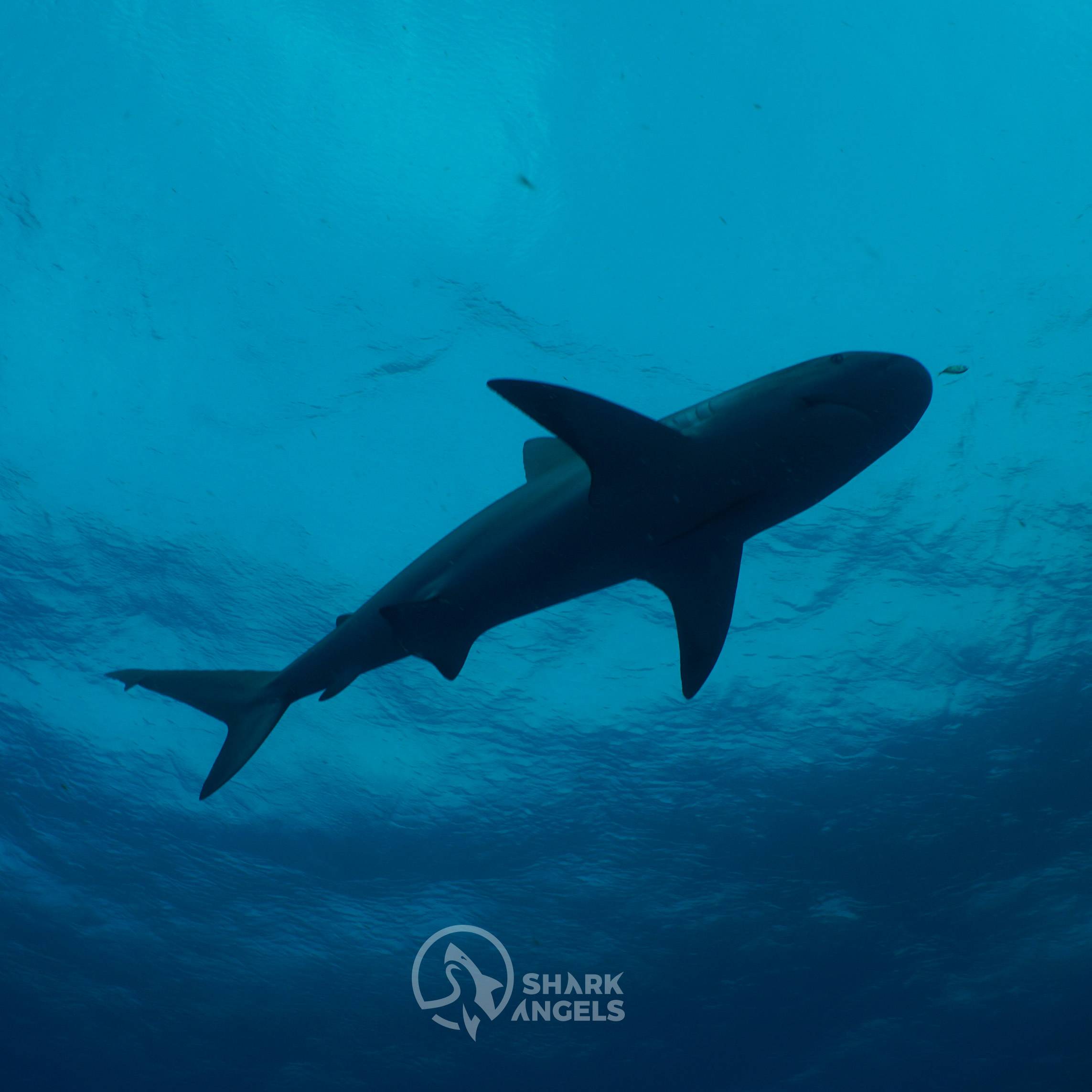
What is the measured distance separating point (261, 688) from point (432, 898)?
2284 centimetres

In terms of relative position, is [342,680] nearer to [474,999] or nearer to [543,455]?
[543,455]

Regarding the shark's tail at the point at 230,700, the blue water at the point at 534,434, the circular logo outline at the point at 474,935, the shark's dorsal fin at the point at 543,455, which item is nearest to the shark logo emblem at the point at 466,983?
the circular logo outline at the point at 474,935

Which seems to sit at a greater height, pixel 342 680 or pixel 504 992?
pixel 504 992

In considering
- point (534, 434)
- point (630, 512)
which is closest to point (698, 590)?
point (630, 512)

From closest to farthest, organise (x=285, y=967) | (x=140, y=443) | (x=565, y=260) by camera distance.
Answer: (x=565, y=260), (x=140, y=443), (x=285, y=967)

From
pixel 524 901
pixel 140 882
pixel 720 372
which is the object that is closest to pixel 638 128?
pixel 720 372

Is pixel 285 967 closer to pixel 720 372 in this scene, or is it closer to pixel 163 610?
pixel 163 610

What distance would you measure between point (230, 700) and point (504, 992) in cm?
3070

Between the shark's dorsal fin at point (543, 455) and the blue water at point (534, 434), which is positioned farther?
the blue water at point (534, 434)

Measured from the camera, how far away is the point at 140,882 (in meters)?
25.5

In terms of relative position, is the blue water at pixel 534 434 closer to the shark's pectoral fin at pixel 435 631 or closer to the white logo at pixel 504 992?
the white logo at pixel 504 992

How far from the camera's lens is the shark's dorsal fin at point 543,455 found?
14.0 feet

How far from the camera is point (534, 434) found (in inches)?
479

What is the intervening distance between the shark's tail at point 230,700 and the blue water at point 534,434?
7.55 m
